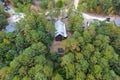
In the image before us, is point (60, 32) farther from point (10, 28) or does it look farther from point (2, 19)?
point (2, 19)

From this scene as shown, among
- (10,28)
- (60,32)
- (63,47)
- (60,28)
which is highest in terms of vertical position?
(10,28)

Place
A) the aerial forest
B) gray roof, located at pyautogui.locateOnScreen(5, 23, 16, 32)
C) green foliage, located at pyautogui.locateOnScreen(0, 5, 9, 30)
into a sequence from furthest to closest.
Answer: green foliage, located at pyautogui.locateOnScreen(0, 5, 9, 30) < gray roof, located at pyautogui.locateOnScreen(5, 23, 16, 32) < the aerial forest

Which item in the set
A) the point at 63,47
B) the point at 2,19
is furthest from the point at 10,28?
the point at 63,47

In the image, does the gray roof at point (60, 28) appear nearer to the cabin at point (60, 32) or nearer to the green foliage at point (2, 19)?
the cabin at point (60, 32)

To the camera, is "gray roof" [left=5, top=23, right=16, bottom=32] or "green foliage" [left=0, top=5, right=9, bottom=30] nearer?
"gray roof" [left=5, top=23, right=16, bottom=32]

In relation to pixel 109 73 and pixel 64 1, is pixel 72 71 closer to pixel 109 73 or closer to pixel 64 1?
pixel 109 73

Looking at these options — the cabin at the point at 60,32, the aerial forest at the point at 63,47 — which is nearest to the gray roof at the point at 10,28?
the aerial forest at the point at 63,47

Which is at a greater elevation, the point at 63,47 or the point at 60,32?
the point at 60,32

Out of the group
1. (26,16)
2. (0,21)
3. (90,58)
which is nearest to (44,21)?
(26,16)

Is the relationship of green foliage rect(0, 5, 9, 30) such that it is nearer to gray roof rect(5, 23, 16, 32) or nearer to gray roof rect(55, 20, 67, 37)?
gray roof rect(5, 23, 16, 32)

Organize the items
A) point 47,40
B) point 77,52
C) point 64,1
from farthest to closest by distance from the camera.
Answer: point 64,1
point 47,40
point 77,52

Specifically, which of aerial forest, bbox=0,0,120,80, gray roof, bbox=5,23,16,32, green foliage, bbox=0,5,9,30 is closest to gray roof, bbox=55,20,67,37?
aerial forest, bbox=0,0,120,80
